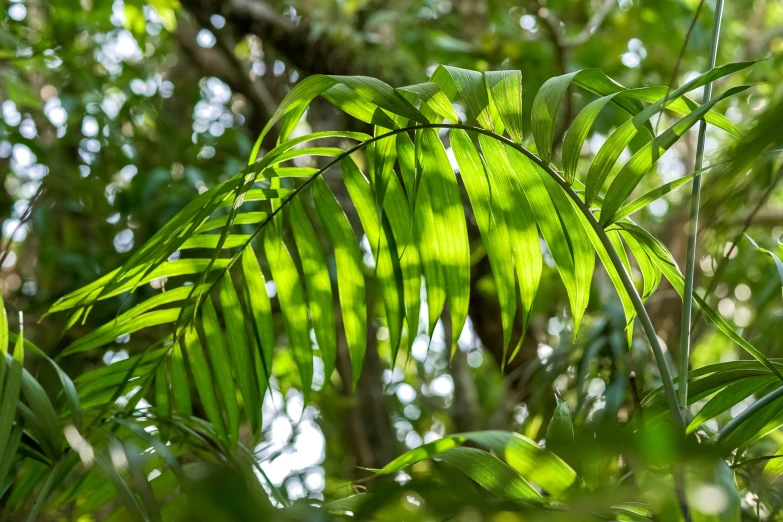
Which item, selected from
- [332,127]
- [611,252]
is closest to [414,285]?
[611,252]

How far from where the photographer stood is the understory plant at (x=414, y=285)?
1.92ft

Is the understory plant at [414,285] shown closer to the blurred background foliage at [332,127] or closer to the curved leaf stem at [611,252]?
the curved leaf stem at [611,252]

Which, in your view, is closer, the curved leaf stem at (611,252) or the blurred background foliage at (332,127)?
the curved leaf stem at (611,252)

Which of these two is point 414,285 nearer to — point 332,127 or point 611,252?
point 611,252

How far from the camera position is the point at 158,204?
1786 mm

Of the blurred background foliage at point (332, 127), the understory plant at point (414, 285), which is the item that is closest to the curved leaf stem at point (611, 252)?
the understory plant at point (414, 285)

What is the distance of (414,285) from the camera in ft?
2.72

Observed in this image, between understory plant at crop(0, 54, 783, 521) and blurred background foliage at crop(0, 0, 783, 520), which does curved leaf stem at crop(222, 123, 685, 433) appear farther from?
blurred background foliage at crop(0, 0, 783, 520)

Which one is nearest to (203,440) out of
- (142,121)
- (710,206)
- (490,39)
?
(710,206)

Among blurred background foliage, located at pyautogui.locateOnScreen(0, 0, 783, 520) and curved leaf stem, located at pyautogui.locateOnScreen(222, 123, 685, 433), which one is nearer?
curved leaf stem, located at pyautogui.locateOnScreen(222, 123, 685, 433)

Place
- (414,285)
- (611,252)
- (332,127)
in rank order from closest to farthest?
(611,252) → (414,285) → (332,127)

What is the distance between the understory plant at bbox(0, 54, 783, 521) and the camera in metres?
0.58

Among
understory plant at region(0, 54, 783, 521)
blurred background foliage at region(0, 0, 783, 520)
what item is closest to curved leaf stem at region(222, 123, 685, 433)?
understory plant at region(0, 54, 783, 521)

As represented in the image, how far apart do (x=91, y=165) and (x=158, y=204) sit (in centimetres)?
48
